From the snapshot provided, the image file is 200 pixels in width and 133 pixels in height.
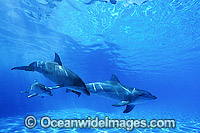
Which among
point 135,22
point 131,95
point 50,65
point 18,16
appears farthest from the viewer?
point 18,16

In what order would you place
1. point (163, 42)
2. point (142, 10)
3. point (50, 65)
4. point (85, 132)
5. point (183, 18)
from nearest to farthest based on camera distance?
point (50, 65)
point (85, 132)
point (142, 10)
point (183, 18)
point (163, 42)

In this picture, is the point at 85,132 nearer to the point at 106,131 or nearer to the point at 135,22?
the point at 106,131

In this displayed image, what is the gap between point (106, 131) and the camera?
11773 mm

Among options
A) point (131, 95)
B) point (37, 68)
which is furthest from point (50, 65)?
point (131, 95)

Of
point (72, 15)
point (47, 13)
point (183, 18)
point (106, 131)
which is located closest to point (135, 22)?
point (183, 18)

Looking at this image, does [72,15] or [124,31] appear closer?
[72,15]

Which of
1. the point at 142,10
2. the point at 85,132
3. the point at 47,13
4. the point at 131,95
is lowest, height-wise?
the point at 85,132

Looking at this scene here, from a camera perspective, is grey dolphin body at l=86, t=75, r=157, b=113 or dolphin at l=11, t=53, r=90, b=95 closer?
dolphin at l=11, t=53, r=90, b=95

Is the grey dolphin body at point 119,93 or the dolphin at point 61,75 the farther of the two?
the grey dolphin body at point 119,93

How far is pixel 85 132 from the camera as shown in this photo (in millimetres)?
11773

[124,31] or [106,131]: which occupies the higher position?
[124,31]

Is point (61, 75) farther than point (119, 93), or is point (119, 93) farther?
point (119, 93)

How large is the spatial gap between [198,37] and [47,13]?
63.9 feet

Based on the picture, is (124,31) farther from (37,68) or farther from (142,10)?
(37,68)
